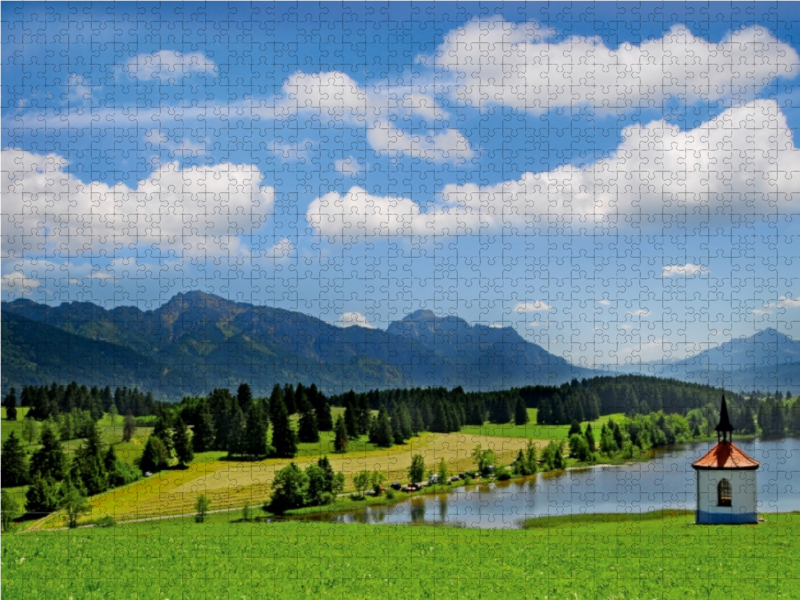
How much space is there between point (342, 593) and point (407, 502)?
212 ft

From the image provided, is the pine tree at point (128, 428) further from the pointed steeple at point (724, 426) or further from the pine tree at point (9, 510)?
the pointed steeple at point (724, 426)

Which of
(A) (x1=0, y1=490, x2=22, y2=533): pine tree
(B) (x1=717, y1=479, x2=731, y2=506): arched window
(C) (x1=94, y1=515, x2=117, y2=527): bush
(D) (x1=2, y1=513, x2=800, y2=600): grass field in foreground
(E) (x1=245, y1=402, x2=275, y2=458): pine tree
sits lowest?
(A) (x1=0, y1=490, x2=22, y2=533): pine tree

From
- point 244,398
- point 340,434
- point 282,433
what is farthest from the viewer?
point 244,398

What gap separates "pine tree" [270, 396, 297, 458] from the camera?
9531 centimetres

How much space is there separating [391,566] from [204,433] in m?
80.2

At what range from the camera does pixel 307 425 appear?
A: 101 meters

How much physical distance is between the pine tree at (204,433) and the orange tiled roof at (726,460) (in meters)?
66.0

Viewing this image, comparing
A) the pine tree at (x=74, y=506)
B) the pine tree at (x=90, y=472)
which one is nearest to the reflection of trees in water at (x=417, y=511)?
the pine tree at (x=74, y=506)

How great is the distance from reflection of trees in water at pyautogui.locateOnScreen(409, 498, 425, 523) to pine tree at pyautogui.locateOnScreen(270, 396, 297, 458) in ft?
77.2

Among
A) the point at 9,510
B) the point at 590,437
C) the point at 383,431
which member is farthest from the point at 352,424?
the point at 9,510

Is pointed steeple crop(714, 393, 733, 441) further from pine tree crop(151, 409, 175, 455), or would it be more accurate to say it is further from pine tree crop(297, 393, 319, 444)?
pine tree crop(151, 409, 175, 455)

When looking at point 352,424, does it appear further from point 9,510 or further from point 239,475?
point 9,510

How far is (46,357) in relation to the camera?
189625mm

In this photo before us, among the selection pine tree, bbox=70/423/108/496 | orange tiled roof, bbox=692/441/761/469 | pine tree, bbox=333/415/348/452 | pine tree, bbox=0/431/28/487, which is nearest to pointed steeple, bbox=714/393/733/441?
orange tiled roof, bbox=692/441/761/469
